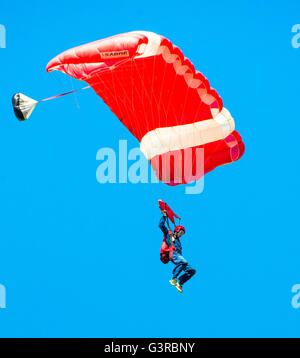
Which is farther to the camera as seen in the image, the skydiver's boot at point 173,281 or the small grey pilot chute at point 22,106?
the skydiver's boot at point 173,281

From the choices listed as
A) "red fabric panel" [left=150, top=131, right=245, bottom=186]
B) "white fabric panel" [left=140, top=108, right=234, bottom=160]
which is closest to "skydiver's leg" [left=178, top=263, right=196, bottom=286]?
"red fabric panel" [left=150, top=131, right=245, bottom=186]

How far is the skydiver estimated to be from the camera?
17359 mm

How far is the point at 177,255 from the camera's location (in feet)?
57.3

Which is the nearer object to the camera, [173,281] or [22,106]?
[22,106]

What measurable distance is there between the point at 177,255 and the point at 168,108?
8.72ft

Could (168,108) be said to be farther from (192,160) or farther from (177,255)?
(177,255)

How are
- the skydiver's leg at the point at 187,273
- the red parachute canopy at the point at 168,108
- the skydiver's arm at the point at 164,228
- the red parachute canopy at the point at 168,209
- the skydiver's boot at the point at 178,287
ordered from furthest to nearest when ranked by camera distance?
1. the red parachute canopy at the point at 168,209
2. the skydiver's arm at the point at 164,228
3. the skydiver's boot at the point at 178,287
4. the skydiver's leg at the point at 187,273
5. the red parachute canopy at the point at 168,108

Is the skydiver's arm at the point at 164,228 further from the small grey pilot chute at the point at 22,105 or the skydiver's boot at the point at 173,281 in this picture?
the small grey pilot chute at the point at 22,105

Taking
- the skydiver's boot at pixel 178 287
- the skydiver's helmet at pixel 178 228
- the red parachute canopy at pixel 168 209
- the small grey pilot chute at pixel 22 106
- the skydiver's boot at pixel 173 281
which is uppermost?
the small grey pilot chute at pixel 22 106

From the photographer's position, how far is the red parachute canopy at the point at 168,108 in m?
16.6

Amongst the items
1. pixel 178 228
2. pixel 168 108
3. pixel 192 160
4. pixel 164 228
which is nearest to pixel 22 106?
pixel 168 108

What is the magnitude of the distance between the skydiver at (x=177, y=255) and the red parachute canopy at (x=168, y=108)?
85 cm

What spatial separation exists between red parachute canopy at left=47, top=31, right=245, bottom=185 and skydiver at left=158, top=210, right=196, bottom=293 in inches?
33.6

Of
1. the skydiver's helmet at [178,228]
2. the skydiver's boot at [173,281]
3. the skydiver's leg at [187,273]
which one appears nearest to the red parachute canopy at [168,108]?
the skydiver's helmet at [178,228]
